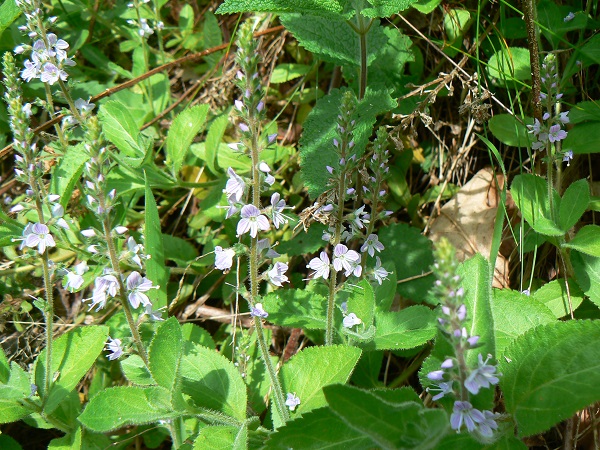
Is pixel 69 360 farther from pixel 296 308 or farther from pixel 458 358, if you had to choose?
pixel 458 358

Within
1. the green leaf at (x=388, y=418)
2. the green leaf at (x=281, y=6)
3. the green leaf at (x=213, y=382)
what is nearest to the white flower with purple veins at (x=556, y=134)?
the green leaf at (x=281, y=6)

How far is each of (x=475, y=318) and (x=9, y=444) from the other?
2.99 m

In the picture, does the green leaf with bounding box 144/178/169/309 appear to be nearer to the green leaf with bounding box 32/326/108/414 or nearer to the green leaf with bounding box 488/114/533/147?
the green leaf with bounding box 32/326/108/414

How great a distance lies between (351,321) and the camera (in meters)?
3.29

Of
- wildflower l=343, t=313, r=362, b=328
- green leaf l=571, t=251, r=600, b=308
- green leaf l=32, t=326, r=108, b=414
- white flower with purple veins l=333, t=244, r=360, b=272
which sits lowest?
green leaf l=32, t=326, r=108, b=414

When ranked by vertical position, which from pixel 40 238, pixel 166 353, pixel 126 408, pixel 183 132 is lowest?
pixel 126 408

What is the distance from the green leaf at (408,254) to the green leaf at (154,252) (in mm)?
1442

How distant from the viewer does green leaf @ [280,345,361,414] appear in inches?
121

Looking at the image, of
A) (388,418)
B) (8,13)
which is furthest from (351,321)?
(8,13)

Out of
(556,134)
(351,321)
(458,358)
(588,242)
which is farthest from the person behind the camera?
(556,134)

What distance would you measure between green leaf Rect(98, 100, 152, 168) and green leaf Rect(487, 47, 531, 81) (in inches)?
95.5

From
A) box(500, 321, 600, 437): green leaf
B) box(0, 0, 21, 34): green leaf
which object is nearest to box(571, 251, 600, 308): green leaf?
box(500, 321, 600, 437): green leaf

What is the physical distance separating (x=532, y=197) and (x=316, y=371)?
169cm

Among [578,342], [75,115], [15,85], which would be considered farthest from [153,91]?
[578,342]
